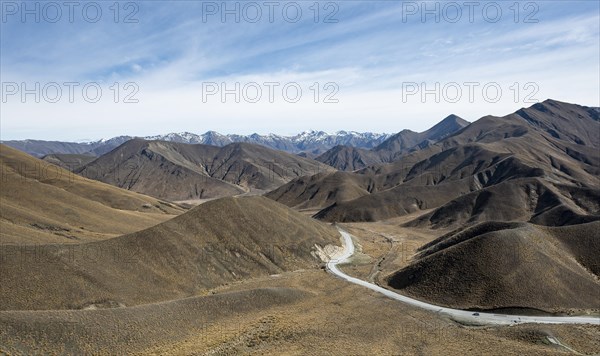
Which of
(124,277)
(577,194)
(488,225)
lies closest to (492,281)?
(488,225)

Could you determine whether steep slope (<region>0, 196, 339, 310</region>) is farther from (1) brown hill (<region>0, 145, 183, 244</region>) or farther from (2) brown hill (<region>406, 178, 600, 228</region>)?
(2) brown hill (<region>406, 178, 600, 228</region>)

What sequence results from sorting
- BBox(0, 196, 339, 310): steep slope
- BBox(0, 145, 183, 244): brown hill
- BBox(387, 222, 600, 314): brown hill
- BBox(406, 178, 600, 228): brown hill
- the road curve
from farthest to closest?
BBox(406, 178, 600, 228): brown hill → BBox(0, 145, 183, 244): brown hill → BBox(387, 222, 600, 314): brown hill → BBox(0, 196, 339, 310): steep slope → the road curve

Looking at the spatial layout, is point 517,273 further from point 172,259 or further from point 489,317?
point 172,259

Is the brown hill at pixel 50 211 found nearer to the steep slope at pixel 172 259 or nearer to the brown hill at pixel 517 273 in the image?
the steep slope at pixel 172 259

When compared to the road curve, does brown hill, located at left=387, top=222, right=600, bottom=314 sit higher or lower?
higher

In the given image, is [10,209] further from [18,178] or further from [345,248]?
[345,248]

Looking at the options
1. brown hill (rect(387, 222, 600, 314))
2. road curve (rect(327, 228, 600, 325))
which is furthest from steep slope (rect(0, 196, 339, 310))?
road curve (rect(327, 228, 600, 325))

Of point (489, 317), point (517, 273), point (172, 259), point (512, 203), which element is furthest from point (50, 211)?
point (512, 203)
